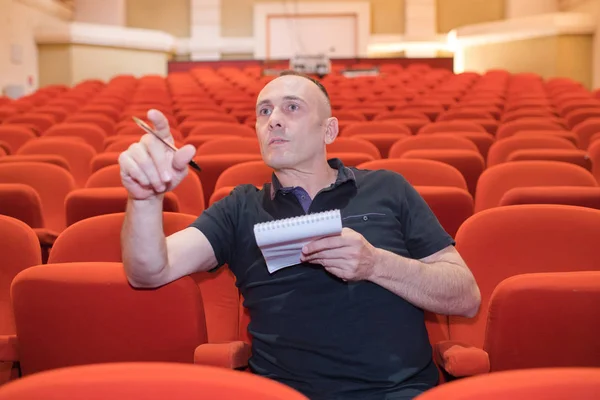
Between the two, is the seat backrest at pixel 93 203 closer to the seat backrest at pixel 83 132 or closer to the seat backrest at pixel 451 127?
the seat backrest at pixel 83 132

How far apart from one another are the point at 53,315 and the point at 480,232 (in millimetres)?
1112

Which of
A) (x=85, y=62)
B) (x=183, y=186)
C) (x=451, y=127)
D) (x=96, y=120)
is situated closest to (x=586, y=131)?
(x=451, y=127)

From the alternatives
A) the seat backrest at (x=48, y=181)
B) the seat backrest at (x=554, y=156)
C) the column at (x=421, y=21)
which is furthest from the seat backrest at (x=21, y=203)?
the column at (x=421, y=21)

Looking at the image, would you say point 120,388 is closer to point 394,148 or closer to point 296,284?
point 296,284

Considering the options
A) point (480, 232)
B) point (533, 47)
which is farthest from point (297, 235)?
point (533, 47)

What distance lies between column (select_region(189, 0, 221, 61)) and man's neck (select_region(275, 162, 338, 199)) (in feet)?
46.7

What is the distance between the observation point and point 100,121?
543 cm

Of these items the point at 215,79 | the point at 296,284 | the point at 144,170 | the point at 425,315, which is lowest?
the point at 425,315

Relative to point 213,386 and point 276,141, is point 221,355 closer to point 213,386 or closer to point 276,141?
point 276,141

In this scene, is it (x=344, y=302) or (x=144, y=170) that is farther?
(x=344, y=302)

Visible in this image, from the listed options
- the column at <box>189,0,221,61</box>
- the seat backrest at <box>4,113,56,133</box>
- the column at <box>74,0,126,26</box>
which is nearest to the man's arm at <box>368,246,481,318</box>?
the seat backrest at <box>4,113,56,133</box>

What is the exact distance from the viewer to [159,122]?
4.18 feet

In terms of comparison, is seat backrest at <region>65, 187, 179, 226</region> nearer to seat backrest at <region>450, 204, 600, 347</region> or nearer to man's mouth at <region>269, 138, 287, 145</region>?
man's mouth at <region>269, 138, 287, 145</region>

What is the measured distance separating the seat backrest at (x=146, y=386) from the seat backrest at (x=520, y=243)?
110cm
